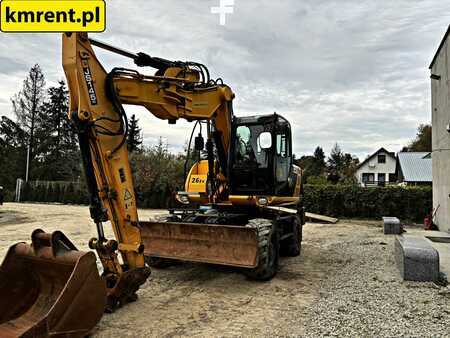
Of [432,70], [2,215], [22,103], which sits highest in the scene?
[22,103]

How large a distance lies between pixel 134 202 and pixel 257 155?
2876mm

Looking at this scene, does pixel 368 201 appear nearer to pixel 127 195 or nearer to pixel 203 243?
pixel 203 243

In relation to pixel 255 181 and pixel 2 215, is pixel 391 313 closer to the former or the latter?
pixel 255 181

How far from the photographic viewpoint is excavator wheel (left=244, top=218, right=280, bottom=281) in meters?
5.96

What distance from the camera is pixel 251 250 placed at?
18.7 ft

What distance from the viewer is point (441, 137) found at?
13.6 m

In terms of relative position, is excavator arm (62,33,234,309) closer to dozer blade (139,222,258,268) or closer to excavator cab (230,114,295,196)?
dozer blade (139,222,258,268)

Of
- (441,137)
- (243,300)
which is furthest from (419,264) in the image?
(441,137)

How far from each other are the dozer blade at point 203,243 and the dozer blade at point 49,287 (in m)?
2.29

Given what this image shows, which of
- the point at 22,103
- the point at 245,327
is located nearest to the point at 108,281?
the point at 245,327

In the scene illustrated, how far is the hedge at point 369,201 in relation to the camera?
1777 cm

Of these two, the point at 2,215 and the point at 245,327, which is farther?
the point at 2,215

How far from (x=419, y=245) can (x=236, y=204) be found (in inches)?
126

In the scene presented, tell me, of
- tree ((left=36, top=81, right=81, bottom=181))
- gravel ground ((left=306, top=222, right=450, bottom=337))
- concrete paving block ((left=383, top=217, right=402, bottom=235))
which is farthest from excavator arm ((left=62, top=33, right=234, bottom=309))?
tree ((left=36, top=81, right=81, bottom=181))
